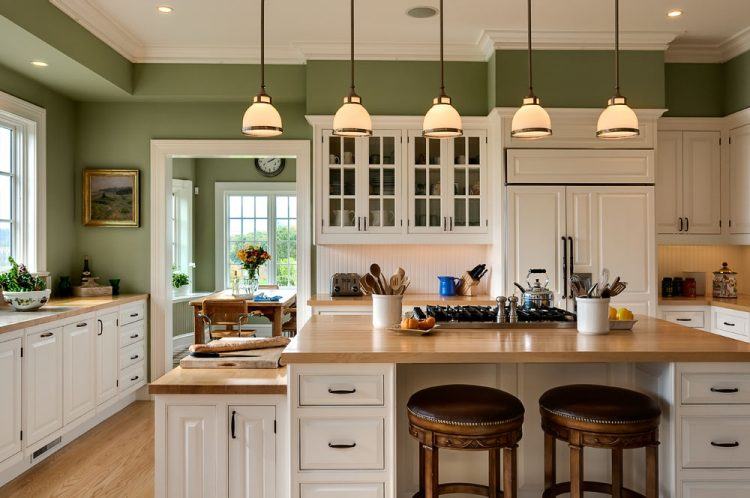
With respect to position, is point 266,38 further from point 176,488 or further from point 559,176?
point 176,488

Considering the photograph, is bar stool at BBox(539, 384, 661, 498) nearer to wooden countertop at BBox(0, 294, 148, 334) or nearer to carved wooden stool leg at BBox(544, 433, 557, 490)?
carved wooden stool leg at BBox(544, 433, 557, 490)

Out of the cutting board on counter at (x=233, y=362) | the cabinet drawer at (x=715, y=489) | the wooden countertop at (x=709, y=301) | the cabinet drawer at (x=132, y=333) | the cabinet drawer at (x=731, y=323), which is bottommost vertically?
the cabinet drawer at (x=715, y=489)

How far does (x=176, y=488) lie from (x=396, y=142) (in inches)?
124

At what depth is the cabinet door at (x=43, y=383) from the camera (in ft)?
11.0

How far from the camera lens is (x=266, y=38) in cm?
458

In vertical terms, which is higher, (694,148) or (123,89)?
(123,89)

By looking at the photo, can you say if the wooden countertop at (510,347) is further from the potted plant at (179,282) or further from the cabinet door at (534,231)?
the potted plant at (179,282)

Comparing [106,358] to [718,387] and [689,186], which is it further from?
[689,186]

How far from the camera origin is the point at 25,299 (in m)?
3.66

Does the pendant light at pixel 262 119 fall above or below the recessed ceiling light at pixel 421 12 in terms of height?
below

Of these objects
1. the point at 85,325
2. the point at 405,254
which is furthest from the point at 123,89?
the point at 405,254

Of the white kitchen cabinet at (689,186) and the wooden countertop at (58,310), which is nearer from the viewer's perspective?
the wooden countertop at (58,310)

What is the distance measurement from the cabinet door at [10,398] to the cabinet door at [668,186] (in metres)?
4.63

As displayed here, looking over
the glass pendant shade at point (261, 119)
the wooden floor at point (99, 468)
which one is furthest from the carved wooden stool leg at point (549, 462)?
the wooden floor at point (99, 468)
